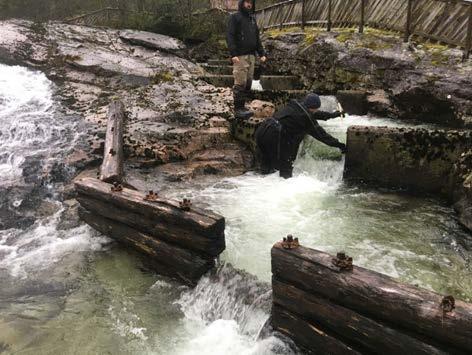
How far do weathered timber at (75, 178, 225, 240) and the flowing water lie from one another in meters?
0.53

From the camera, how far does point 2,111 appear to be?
9594 mm

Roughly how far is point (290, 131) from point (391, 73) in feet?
16.5

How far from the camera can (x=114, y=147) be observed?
754 cm

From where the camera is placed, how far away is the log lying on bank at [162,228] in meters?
4.65

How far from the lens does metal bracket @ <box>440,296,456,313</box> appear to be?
8.96ft

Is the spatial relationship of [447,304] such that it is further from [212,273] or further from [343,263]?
[212,273]

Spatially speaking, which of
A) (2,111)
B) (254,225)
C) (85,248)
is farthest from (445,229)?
(2,111)

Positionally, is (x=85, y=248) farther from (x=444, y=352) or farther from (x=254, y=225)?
(x=444, y=352)

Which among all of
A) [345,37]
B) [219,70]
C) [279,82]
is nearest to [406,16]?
[345,37]

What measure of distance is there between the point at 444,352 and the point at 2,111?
1020 cm

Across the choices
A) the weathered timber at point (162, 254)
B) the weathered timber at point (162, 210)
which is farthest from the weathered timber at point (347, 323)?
the weathered timber at point (162, 254)

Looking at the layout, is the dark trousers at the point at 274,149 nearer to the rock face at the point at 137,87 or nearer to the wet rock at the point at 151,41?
the rock face at the point at 137,87

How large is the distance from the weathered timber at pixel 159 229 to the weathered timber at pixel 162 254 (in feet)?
0.23

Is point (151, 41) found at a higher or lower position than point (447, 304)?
higher
